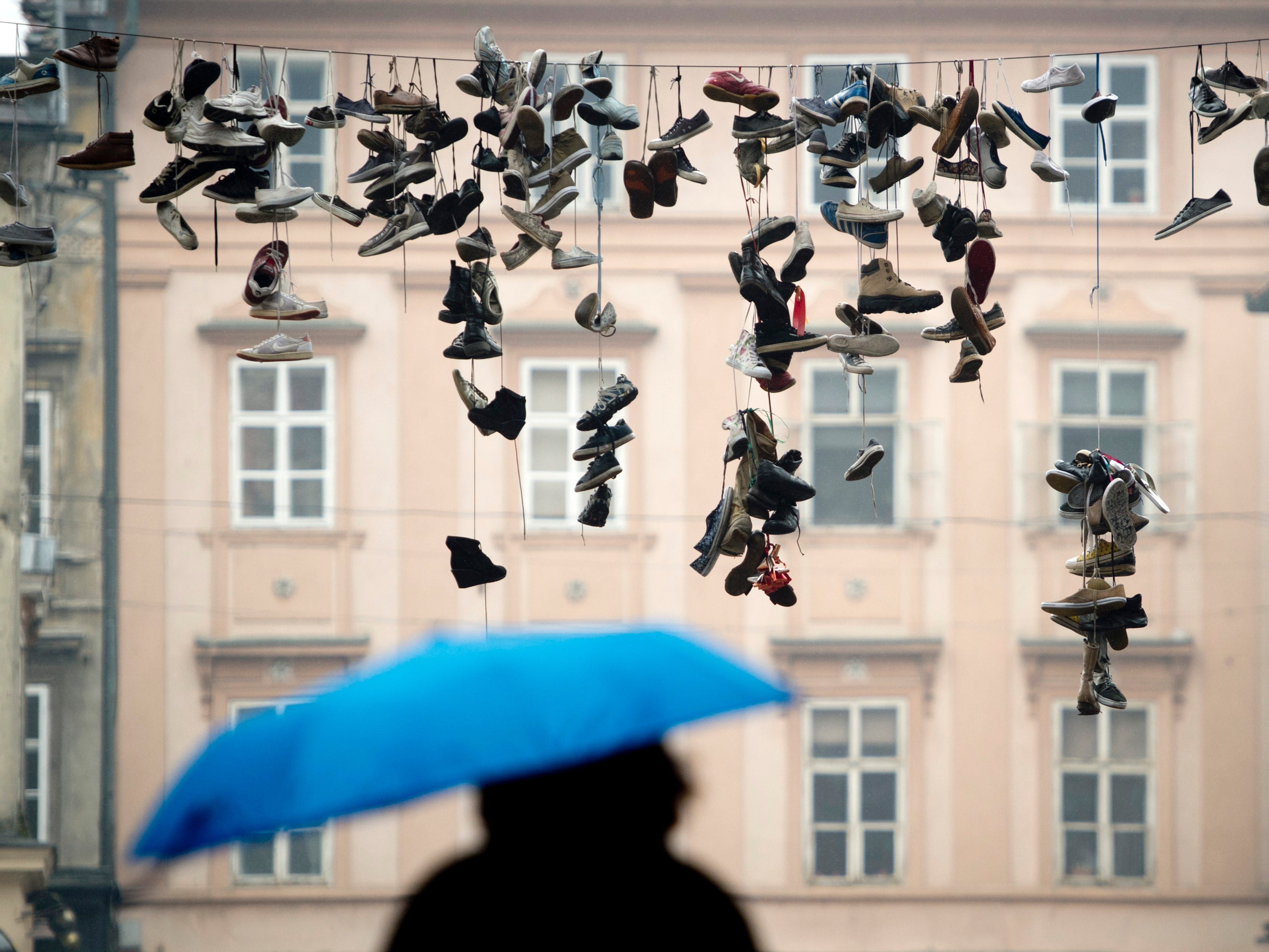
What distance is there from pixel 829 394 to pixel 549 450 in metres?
1.77

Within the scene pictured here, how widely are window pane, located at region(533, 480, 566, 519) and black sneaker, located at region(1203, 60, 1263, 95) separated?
6460 mm

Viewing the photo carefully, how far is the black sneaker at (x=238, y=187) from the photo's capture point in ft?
10.4

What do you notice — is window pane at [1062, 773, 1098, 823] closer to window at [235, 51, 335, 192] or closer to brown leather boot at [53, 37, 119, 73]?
window at [235, 51, 335, 192]

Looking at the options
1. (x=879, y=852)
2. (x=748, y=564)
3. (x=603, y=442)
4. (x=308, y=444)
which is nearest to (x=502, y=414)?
(x=603, y=442)

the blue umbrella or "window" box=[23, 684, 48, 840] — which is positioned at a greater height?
the blue umbrella

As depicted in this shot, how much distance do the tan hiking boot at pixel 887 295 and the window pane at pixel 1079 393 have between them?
637 centimetres

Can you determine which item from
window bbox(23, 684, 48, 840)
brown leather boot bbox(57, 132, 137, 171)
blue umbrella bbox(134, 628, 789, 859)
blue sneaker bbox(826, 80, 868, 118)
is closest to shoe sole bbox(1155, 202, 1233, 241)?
blue sneaker bbox(826, 80, 868, 118)

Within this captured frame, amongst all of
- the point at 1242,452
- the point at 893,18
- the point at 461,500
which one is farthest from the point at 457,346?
the point at 1242,452

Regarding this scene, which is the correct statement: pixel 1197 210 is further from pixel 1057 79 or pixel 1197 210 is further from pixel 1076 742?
pixel 1076 742

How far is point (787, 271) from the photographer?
3303mm

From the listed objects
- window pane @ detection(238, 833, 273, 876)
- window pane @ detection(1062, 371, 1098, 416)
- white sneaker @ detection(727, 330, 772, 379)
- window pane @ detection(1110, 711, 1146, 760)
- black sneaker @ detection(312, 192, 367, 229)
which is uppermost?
black sneaker @ detection(312, 192, 367, 229)

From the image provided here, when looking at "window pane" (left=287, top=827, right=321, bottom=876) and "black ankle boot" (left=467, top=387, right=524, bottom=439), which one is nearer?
"black ankle boot" (left=467, top=387, right=524, bottom=439)

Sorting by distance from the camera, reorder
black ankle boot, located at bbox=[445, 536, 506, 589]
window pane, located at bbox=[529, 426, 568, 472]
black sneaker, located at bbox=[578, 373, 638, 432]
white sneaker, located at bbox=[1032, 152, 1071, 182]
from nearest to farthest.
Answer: white sneaker, located at bbox=[1032, 152, 1071, 182], black sneaker, located at bbox=[578, 373, 638, 432], black ankle boot, located at bbox=[445, 536, 506, 589], window pane, located at bbox=[529, 426, 568, 472]

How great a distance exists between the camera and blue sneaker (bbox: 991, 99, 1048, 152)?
316 cm
